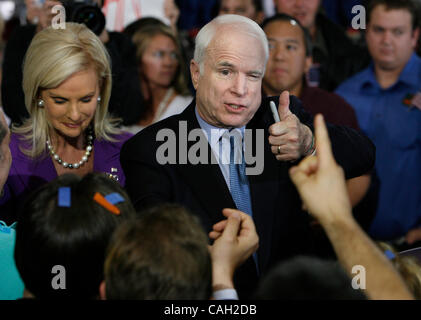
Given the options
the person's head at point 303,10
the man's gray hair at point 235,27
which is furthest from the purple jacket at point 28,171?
the person's head at point 303,10

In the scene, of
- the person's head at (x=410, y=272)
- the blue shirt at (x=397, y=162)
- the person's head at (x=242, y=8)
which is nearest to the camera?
the person's head at (x=410, y=272)

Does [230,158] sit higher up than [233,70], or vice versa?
[233,70]

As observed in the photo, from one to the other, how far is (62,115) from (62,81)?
0.12 m

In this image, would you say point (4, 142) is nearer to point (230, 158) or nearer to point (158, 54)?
point (230, 158)

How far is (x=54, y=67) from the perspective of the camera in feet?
7.25

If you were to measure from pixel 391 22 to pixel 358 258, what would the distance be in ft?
7.71

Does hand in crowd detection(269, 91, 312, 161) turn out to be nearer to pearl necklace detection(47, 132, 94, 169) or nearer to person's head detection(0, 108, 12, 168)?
person's head detection(0, 108, 12, 168)

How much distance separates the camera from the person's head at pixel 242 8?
12.0 ft

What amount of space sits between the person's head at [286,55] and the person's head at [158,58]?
540 millimetres

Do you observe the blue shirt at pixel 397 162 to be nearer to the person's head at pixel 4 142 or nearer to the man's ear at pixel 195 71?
the man's ear at pixel 195 71

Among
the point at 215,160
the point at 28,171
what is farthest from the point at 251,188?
the point at 28,171

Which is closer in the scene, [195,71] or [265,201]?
[265,201]

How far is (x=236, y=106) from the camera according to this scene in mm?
1905
